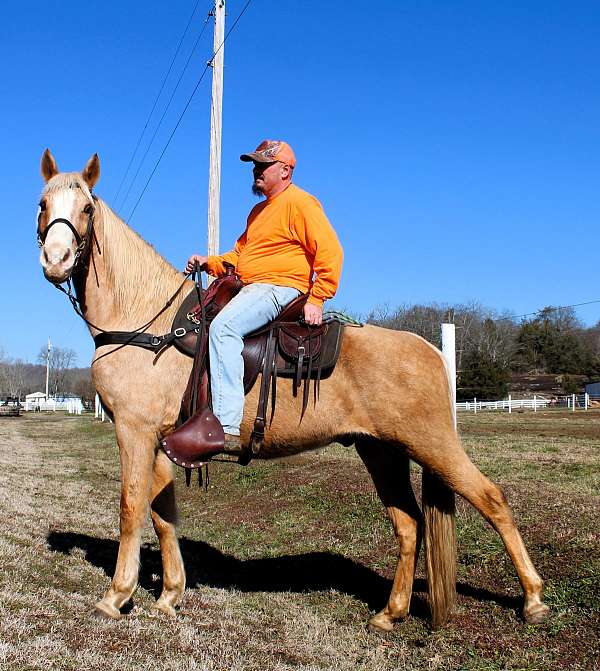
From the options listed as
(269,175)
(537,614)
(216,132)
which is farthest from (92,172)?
(216,132)

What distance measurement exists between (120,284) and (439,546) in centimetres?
352

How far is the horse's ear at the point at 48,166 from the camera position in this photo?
5.79 metres

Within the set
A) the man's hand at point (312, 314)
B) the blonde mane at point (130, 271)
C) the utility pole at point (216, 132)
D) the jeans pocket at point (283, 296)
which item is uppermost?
→ the utility pole at point (216, 132)

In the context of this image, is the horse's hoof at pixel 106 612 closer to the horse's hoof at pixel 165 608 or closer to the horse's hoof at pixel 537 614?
the horse's hoof at pixel 165 608

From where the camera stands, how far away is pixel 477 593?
603 cm

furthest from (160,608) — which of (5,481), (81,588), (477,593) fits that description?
(5,481)

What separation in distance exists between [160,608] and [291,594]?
4.72 feet

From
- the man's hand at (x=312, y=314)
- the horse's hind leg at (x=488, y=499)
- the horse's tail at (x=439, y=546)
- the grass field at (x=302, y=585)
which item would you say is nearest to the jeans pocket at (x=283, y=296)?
the man's hand at (x=312, y=314)

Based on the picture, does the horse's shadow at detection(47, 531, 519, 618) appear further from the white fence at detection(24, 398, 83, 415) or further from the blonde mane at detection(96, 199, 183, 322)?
the white fence at detection(24, 398, 83, 415)

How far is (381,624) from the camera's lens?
18.6 ft

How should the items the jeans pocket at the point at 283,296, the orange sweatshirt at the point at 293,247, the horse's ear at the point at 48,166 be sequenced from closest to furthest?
the orange sweatshirt at the point at 293,247
the jeans pocket at the point at 283,296
the horse's ear at the point at 48,166

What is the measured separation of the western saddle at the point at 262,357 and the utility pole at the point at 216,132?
8853 mm

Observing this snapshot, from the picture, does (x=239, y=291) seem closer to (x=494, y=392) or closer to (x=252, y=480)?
(x=252, y=480)

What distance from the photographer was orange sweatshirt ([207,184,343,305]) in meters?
5.55
